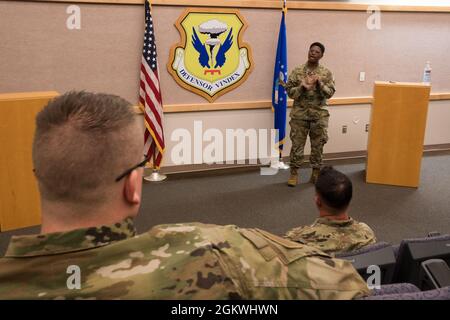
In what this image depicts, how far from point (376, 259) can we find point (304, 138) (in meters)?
3.09

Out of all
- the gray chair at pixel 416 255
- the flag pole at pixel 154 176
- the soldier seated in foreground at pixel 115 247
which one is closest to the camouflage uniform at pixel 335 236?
the gray chair at pixel 416 255

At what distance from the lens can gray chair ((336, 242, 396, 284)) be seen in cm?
150

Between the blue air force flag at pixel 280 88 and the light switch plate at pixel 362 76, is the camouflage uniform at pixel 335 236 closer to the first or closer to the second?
the blue air force flag at pixel 280 88

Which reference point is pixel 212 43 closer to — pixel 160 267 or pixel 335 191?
pixel 335 191

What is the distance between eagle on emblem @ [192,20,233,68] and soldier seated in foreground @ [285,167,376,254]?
282 cm

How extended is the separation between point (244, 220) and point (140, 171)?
2.80 meters

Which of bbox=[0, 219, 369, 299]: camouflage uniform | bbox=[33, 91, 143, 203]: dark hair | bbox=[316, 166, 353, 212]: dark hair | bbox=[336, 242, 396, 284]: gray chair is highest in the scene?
bbox=[33, 91, 143, 203]: dark hair

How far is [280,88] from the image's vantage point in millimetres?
4883

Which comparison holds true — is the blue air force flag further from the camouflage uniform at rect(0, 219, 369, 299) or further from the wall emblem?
the camouflage uniform at rect(0, 219, 369, 299)

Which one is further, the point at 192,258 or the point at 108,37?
the point at 108,37

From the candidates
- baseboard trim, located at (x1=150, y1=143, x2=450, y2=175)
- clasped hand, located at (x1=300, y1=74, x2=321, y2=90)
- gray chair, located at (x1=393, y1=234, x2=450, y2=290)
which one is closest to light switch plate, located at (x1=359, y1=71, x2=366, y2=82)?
baseboard trim, located at (x1=150, y1=143, x2=450, y2=175)

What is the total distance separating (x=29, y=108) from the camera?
3.30 metres

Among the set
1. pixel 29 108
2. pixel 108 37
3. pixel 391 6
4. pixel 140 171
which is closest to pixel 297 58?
pixel 391 6
